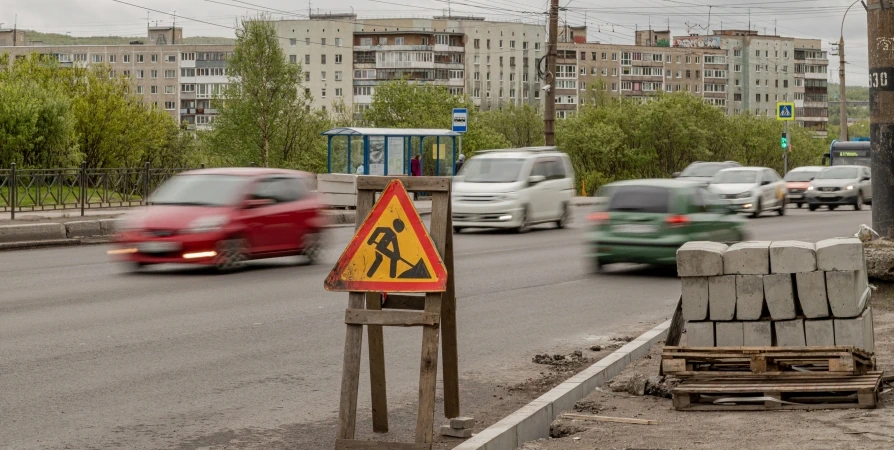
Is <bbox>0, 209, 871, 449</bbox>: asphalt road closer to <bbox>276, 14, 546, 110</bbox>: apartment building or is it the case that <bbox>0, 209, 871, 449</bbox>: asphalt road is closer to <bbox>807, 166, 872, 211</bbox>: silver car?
<bbox>807, 166, 872, 211</bbox>: silver car

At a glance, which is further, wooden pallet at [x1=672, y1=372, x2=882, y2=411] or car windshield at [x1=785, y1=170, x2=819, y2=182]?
car windshield at [x1=785, y1=170, x2=819, y2=182]

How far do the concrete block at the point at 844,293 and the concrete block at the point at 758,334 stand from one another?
0.44 meters

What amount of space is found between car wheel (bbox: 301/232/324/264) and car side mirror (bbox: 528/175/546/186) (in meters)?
9.52

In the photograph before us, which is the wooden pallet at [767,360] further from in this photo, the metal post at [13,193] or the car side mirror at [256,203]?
the metal post at [13,193]

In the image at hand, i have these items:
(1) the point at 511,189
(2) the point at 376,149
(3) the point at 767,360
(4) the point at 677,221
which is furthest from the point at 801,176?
(3) the point at 767,360

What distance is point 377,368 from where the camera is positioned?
280 inches

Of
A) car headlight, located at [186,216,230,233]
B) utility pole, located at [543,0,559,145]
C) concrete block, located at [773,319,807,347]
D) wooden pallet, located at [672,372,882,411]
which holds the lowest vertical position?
wooden pallet, located at [672,372,882,411]

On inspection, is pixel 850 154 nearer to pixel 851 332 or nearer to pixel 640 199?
pixel 640 199

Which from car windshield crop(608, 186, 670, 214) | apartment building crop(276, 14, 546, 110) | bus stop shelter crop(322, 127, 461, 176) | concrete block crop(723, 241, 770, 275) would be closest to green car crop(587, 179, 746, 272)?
car windshield crop(608, 186, 670, 214)

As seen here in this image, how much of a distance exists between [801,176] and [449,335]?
43540mm

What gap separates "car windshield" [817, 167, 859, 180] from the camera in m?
43.7

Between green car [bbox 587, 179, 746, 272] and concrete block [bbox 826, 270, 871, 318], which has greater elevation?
green car [bbox 587, 179, 746, 272]

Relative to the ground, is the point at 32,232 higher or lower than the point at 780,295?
higher

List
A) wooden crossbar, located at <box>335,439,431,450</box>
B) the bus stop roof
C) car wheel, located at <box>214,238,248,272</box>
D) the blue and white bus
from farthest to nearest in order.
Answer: the blue and white bus → the bus stop roof → car wheel, located at <box>214,238,248,272</box> → wooden crossbar, located at <box>335,439,431,450</box>
